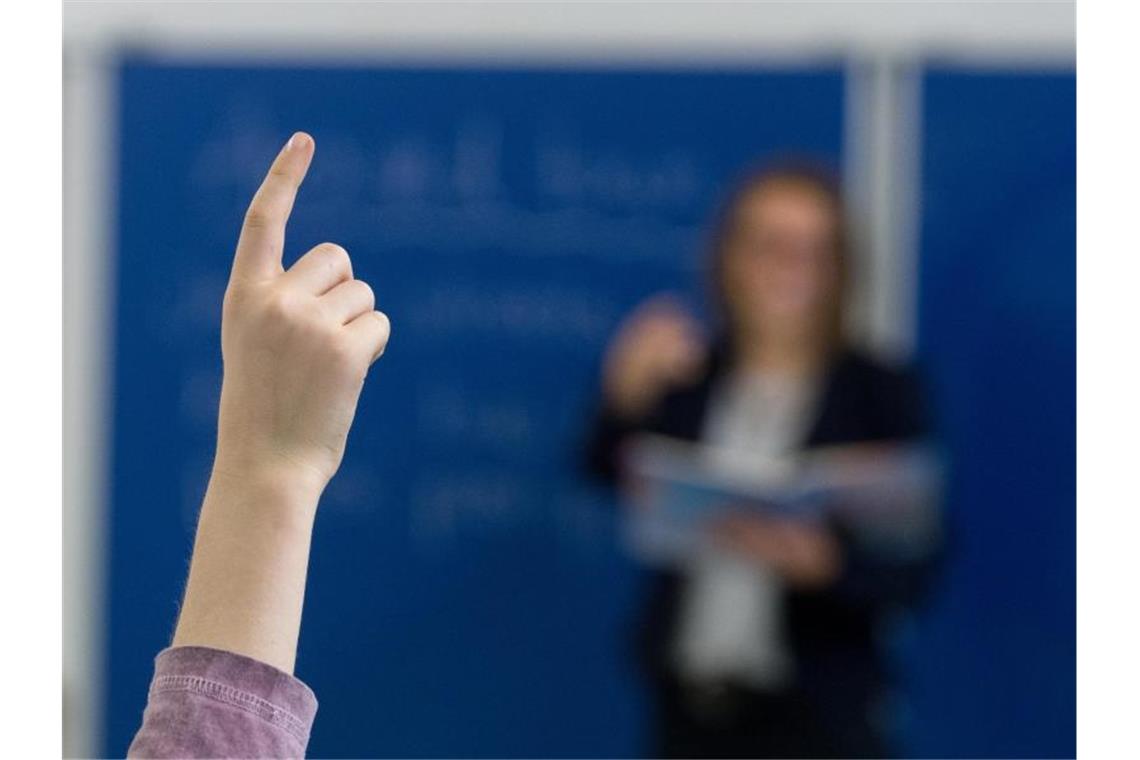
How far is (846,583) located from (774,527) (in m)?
0.13

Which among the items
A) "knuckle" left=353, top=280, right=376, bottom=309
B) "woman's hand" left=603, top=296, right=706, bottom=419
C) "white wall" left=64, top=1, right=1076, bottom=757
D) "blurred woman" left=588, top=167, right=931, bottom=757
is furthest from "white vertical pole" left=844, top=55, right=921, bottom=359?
"knuckle" left=353, top=280, right=376, bottom=309

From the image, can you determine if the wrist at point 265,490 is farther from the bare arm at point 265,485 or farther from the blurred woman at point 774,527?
the blurred woman at point 774,527

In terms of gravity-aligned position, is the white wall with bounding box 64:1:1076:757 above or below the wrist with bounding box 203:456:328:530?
above

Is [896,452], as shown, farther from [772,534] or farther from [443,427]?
[443,427]

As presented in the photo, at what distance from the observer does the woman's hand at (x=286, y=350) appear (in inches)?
19.5

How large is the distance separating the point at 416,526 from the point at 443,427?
16cm

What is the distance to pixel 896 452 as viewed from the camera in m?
1.89

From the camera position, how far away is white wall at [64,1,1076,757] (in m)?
2.02

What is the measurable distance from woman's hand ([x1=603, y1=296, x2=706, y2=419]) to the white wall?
287 millimetres

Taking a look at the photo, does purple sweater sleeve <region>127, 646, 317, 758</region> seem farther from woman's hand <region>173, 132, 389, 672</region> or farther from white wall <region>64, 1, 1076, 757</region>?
white wall <region>64, 1, 1076, 757</region>

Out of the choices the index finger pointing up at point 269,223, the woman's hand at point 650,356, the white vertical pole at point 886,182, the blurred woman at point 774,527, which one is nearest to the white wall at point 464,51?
the white vertical pole at point 886,182

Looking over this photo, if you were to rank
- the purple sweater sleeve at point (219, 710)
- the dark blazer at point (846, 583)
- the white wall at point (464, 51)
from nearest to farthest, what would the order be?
the purple sweater sleeve at point (219, 710) → the dark blazer at point (846, 583) → the white wall at point (464, 51)

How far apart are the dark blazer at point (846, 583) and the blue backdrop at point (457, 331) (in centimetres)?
16
